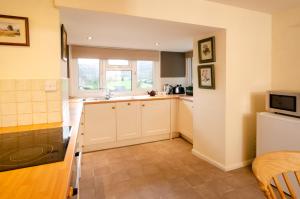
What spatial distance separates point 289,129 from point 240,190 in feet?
2.69

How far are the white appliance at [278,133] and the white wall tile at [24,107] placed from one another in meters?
2.41

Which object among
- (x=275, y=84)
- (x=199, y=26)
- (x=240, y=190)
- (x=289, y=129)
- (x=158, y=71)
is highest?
(x=199, y=26)

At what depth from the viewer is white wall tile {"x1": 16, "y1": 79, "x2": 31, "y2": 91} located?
150 centimetres

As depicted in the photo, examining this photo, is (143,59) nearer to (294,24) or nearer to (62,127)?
(294,24)

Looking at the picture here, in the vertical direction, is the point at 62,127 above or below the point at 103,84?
below

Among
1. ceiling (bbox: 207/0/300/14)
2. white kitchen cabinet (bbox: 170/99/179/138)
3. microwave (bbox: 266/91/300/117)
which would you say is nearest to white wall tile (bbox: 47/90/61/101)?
ceiling (bbox: 207/0/300/14)

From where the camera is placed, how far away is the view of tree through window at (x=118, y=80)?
393cm

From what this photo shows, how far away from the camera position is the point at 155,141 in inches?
146

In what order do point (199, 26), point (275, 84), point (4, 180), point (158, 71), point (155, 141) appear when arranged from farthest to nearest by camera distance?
point (158, 71) < point (155, 141) < point (275, 84) < point (199, 26) < point (4, 180)

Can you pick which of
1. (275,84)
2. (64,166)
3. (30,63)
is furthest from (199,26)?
(64,166)

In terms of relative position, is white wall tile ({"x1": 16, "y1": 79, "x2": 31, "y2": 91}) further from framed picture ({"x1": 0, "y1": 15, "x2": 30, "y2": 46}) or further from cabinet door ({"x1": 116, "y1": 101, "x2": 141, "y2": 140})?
cabinet door ({"x1": 116, "y1": 101, "x2": 141, "y2": 140})

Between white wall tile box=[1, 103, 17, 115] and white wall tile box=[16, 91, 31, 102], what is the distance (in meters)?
0.06

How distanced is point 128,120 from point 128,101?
343mm

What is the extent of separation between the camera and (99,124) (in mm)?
3223
